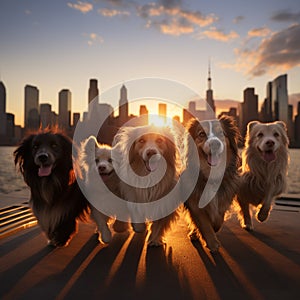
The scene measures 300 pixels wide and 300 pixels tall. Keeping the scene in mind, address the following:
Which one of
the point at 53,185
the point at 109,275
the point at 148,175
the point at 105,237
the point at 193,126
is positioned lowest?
the point at 109,275

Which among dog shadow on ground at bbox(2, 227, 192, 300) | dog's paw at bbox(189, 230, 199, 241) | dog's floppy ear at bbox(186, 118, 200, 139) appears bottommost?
dog shadow on ground at bbox(2, 227, 192, 300)

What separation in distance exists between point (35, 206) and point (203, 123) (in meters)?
2.51

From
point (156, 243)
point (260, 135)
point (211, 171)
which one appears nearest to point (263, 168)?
point (260, 135)

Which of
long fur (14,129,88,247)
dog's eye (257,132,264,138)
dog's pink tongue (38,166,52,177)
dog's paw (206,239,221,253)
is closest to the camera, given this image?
dog's paw (206,239,221,253)

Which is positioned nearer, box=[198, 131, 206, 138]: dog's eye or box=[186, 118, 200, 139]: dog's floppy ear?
box=[198, 131, 206, 138]: dog's eye

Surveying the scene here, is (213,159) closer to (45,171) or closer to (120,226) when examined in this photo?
(120,226)

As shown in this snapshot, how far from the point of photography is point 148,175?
13.8 feet

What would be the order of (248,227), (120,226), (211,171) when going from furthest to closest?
1. (248,227)
2. (120,226)
3. (211,171)

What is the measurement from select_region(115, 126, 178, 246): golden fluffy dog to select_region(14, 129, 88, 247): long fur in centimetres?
74

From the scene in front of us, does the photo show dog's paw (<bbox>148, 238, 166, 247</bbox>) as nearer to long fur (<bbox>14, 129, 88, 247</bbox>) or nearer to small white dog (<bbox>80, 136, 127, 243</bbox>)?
small white dog (<bbox>80, 136, 127, 243</bbox>)

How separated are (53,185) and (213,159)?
212 cm

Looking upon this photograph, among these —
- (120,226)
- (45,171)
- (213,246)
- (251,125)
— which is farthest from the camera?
(251,125)

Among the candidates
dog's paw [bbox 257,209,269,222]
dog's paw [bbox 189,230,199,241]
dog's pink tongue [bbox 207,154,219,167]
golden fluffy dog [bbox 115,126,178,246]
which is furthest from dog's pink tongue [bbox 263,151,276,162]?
dog's paw [bbox 189,230,199,241]

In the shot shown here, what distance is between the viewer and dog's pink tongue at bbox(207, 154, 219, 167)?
13.0 feet
